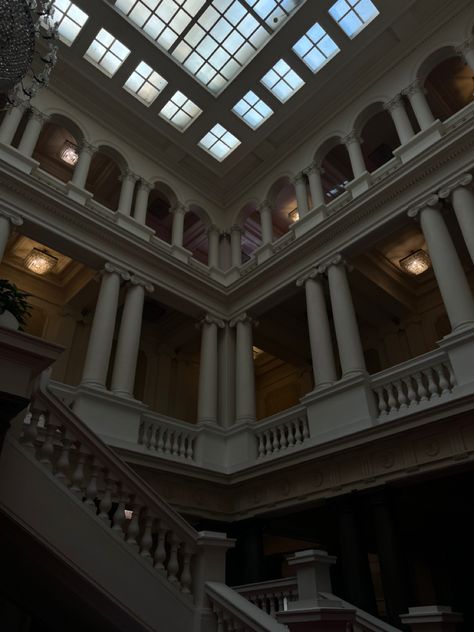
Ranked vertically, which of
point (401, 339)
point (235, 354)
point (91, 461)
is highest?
point (401, 339)

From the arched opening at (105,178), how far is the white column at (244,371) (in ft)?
18.0

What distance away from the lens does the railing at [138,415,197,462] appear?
31.9 ft

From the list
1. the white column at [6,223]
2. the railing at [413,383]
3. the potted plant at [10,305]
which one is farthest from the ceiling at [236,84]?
the potted plant at [10,305]

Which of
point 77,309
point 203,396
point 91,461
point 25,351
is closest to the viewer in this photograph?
point 25,351

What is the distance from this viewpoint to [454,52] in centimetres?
1088

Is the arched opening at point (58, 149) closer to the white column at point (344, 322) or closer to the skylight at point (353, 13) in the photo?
the skylight at point (353, 13)

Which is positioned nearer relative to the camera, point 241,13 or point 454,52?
point 454,52

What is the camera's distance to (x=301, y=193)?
13.1m

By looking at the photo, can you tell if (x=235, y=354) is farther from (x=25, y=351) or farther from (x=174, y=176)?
(x=25, y=351)

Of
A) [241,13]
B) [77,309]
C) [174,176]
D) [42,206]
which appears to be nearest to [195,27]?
[241,13]

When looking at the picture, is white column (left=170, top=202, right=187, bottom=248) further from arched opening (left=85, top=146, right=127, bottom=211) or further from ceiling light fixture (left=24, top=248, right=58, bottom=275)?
ceiling light fixture (left=24, top=248, right=58, bottom=275)

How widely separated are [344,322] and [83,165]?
7.53 meters

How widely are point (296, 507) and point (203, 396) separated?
3.57 meters

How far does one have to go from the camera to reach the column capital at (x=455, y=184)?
Answer: 9086mm
